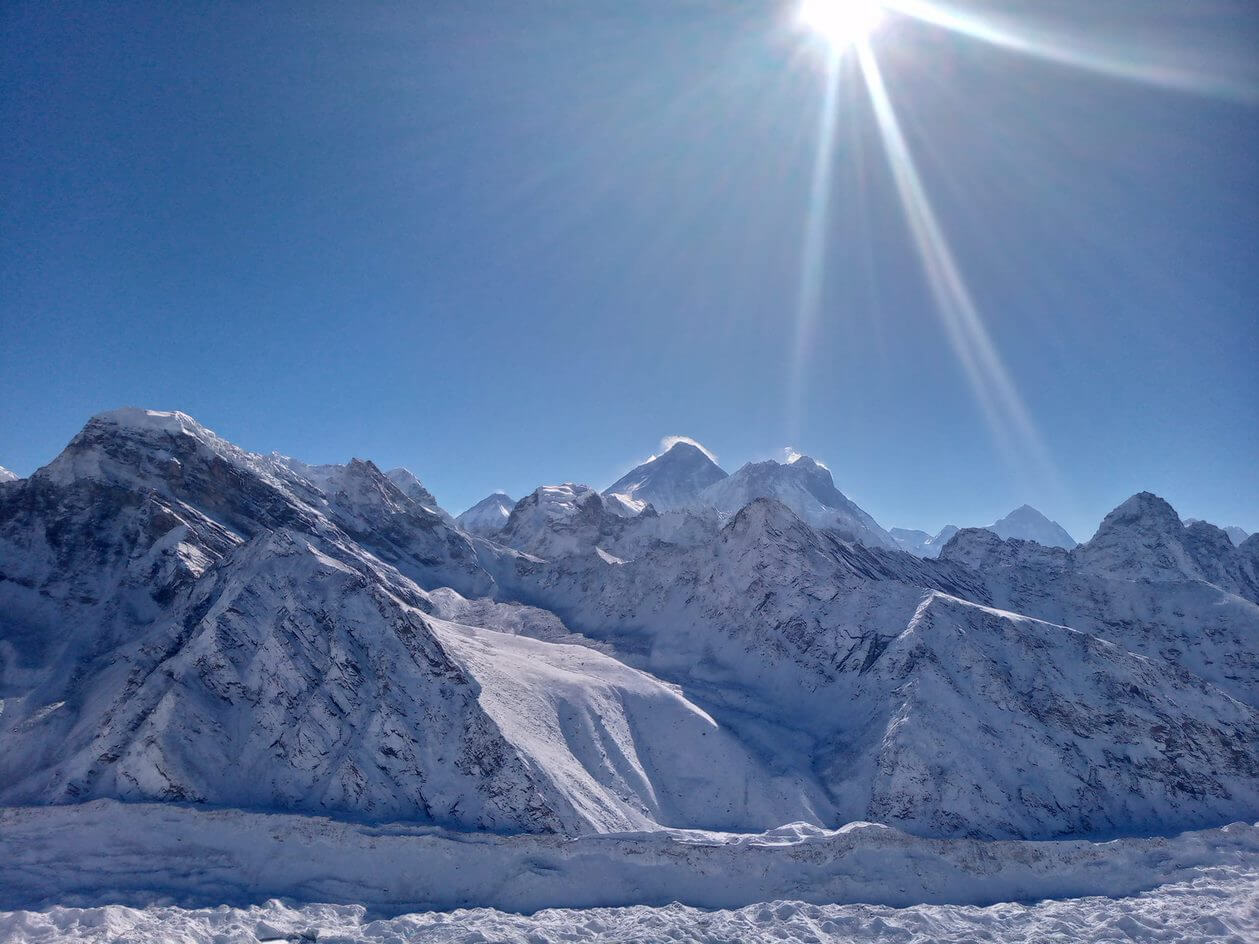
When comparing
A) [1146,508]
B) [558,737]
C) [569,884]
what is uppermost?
[1146,508]

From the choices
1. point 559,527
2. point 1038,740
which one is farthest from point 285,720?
point 559,527

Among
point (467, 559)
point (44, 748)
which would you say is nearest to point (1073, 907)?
point (44, 748)

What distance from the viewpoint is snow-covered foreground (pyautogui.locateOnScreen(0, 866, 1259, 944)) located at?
72.8 feet

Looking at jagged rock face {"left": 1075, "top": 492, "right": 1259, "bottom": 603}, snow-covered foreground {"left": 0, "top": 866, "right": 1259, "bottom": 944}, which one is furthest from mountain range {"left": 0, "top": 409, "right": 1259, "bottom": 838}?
jagged rock face {"left": 1075, "top": 492, "right": 1259, "bottom": 603}

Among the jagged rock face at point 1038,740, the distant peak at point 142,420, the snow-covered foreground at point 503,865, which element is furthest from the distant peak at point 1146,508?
the distant peak at point 142,420

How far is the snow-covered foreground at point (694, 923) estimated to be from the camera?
2219cm

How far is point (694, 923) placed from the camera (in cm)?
2528

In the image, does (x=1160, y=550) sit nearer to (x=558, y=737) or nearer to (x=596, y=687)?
→ (x=596, y=687)

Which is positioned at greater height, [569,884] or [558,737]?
[558,737]

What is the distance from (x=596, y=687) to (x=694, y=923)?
2131 centimetres

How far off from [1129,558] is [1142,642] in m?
41.3

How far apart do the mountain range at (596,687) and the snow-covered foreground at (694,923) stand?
5.91 metres

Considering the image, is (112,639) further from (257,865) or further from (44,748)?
(257,865)

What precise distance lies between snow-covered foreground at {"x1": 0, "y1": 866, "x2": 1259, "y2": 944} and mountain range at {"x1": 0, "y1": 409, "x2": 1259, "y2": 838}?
591 cm
